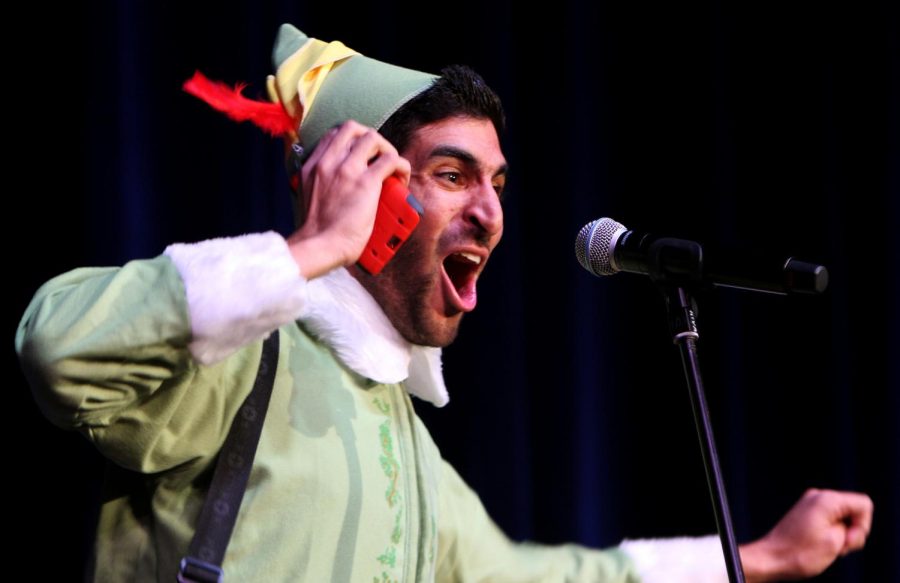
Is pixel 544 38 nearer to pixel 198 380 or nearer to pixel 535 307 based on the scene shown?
pixel 535 307

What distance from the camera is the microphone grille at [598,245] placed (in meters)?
1.43

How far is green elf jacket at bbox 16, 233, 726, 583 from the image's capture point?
1.13 metres

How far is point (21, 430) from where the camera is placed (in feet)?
5.64

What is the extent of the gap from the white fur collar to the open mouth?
103 mm

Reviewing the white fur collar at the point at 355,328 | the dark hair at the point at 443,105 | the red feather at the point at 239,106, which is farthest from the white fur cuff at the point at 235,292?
the dark hair at the point at 443,105

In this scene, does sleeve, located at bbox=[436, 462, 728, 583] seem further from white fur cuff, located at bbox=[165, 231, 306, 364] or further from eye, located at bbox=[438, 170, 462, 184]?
white fur cuff, located at bbox=[165, 231, 306, 364]

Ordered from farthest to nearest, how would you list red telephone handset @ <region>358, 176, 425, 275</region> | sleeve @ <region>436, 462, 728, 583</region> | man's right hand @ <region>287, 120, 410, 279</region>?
sleeve @ <region>436, 462, 728, 583</region> → red telephone handset @ <region>358, 176, 425, 275</region> → man's right hand @ <region>287, 120, 410, 279</region>

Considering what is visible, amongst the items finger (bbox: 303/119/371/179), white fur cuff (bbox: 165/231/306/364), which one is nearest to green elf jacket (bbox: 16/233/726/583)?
white fur cuff (bbox: 165/231/306/364)

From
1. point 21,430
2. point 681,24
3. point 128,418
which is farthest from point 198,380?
point 681,24

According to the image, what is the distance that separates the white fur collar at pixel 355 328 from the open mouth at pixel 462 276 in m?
0.10

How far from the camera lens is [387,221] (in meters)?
1.33

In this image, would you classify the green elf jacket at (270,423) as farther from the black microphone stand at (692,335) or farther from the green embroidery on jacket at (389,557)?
the black microphone stand at (692,335)

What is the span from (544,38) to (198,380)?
1.41 meters

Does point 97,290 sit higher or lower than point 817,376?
higher
